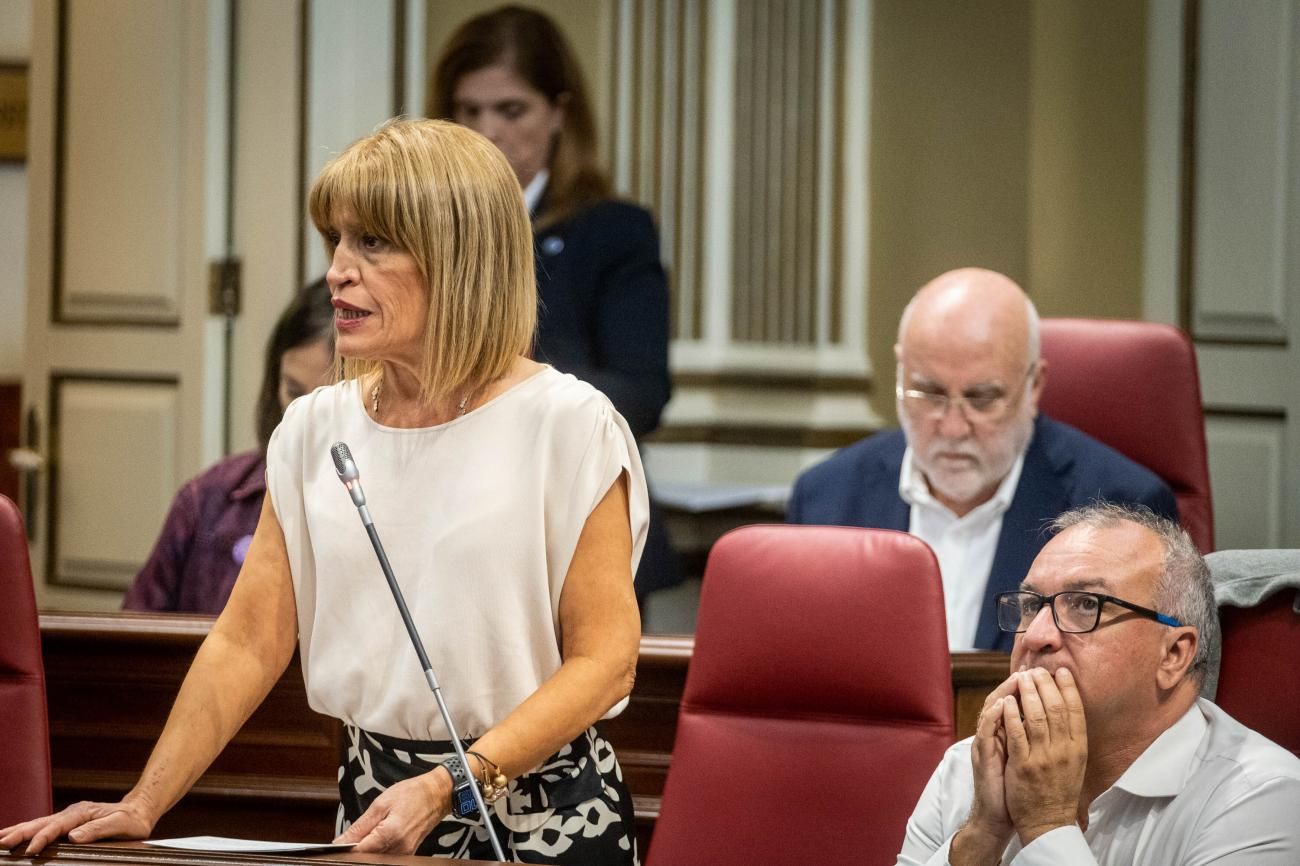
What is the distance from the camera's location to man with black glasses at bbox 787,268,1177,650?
98.5 inches

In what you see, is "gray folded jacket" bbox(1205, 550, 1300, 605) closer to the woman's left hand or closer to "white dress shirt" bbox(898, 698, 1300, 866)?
"white dress shirt" bbox(898, 698, 1300, 866)

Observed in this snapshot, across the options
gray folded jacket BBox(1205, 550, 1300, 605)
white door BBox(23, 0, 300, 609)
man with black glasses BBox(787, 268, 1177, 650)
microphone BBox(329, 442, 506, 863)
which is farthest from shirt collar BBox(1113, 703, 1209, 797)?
white door BBox(23, 0, 300, 609)

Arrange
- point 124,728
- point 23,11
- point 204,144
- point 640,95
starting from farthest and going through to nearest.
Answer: point 23,11
point 640,95
point 204,144
point 124,728

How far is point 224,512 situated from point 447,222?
1.45 meters

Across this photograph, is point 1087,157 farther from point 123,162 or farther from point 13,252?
point 13,252

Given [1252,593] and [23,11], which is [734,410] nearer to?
[23,11]

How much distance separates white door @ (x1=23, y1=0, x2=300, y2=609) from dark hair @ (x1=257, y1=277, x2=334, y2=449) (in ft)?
4.45

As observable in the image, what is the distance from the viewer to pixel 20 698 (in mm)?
1744

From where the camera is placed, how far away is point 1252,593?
1.69 meters

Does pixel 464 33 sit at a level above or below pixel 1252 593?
above

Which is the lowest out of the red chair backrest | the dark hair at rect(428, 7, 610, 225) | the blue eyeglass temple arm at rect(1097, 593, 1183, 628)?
the red chair backrest

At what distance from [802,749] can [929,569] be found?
0.25m

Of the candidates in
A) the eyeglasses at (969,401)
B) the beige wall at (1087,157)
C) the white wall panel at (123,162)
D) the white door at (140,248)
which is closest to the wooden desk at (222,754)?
the eyeglasses at (969,401)

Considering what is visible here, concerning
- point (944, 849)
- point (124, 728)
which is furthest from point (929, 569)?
point (124, 728)
